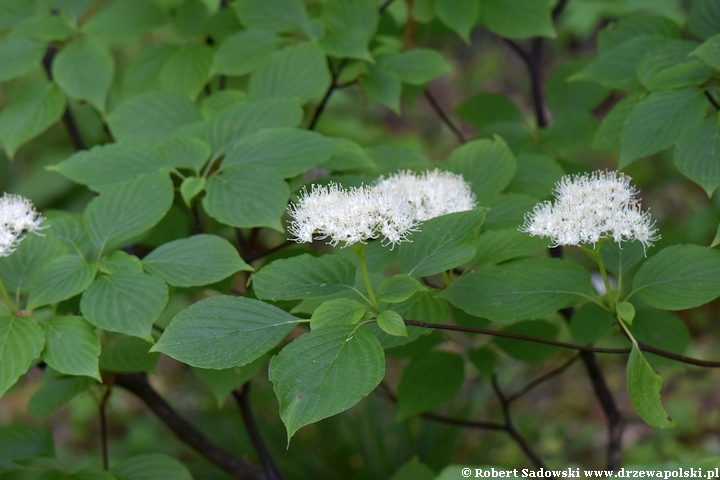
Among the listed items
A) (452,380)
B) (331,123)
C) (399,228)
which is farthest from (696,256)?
(331,123)

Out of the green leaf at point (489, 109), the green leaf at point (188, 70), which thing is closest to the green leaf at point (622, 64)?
the green leaf at point (489, 109)

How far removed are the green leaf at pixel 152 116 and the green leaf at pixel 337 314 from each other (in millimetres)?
835

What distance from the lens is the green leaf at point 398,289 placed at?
39.0 inches

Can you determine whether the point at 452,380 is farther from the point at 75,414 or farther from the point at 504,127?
the point at 75,414

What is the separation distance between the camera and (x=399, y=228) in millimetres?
1087

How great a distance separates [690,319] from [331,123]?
2.51 meters

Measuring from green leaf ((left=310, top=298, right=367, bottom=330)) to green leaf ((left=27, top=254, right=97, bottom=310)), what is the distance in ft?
1.54

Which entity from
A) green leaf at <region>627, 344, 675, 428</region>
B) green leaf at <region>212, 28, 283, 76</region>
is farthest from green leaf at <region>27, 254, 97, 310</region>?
green leaf at <region>627, 344, 675, 428</region>

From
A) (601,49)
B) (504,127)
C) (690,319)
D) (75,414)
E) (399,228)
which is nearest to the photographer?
(399,228)

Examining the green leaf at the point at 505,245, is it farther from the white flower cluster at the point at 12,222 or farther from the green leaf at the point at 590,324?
the white flower cluster at the point at 12,222

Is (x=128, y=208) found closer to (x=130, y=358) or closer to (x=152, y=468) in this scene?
(x=130, y=358)

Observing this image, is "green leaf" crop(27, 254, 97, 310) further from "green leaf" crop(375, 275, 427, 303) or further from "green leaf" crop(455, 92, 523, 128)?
"green leaf" crop(455, 92, 523, 128)

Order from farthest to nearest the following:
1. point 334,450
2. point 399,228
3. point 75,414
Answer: point 75,414, point 334,450, point 399,228

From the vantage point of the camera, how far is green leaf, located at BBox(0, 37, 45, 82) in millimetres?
1647
